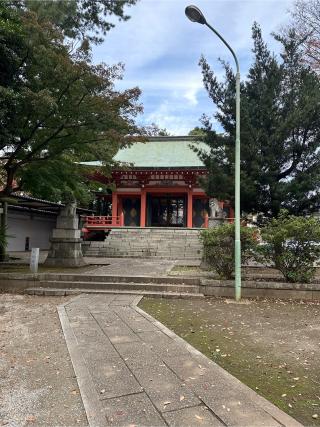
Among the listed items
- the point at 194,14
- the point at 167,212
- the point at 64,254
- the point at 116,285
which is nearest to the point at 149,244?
the point at 64,254

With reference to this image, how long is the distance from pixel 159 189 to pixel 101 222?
15.0 ft

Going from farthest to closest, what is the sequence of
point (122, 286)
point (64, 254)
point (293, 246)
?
point (64, 254) → point (122, 286) → point (293, 246)

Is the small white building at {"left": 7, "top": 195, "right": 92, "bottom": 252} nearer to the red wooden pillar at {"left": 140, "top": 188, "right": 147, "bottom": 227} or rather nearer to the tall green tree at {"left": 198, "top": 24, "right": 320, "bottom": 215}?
the red wooden pillar at {"left": 140, "top": 188, "right": 147, "bottom": 227}

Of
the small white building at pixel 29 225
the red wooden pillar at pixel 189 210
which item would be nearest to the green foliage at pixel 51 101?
the small white building at pixel 29 225

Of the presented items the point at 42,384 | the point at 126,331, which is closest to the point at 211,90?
the point at 126,331

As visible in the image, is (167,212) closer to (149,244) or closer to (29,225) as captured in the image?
(149,244)

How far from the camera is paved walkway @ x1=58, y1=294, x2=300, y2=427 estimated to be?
9.37 feet

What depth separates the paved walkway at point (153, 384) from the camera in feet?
9.37

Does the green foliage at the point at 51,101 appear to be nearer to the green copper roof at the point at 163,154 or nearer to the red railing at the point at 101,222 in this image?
the red railing at the point at 101,222

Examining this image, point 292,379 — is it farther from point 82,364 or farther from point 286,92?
point 286,92

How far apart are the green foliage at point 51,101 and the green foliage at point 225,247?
3.50m

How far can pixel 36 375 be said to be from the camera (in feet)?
12.4

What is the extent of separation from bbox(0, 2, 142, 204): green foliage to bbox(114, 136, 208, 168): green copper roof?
12.4m

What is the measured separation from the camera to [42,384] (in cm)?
356
